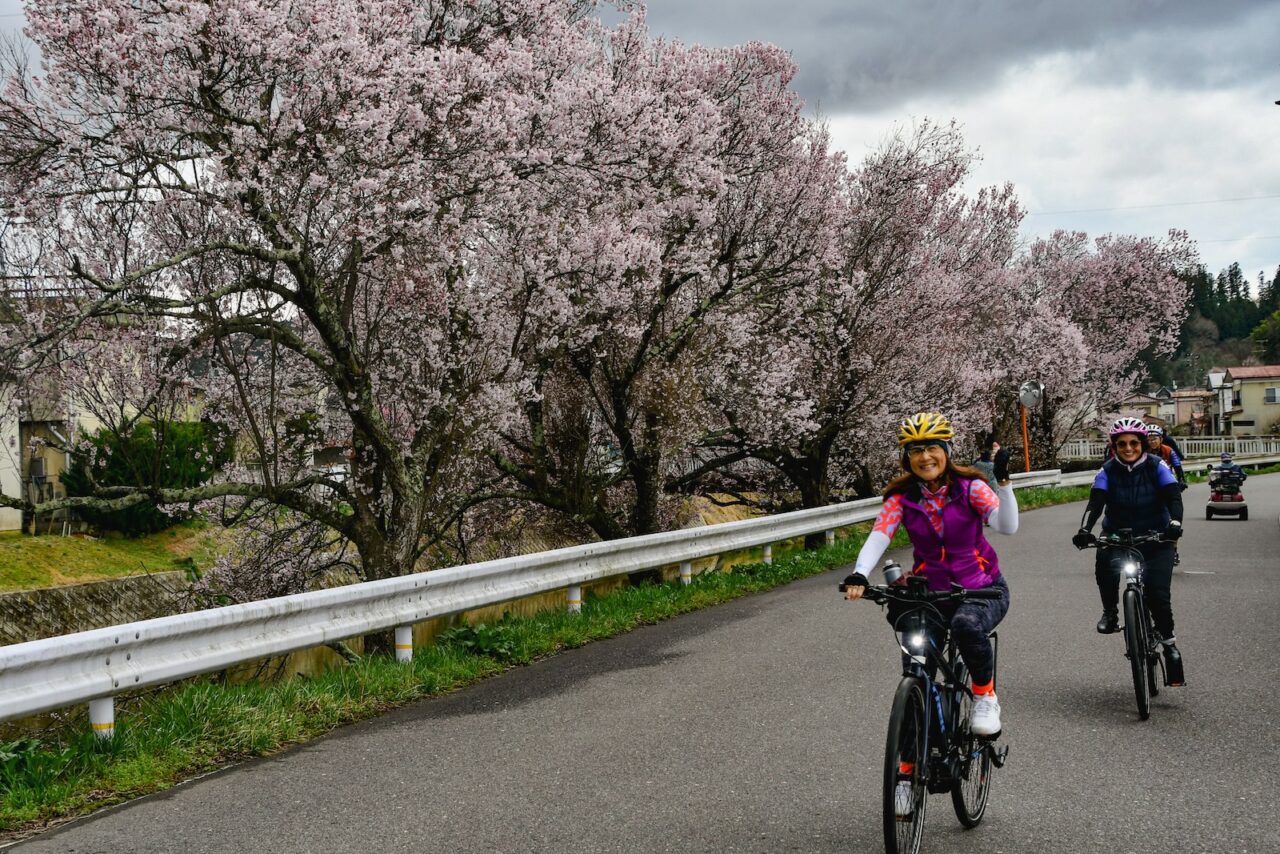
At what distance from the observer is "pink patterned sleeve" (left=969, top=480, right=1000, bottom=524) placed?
4930 mm

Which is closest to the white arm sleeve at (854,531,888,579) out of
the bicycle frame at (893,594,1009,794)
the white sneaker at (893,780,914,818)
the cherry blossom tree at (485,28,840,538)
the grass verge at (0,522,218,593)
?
the bicycle frame at (893,594,1009,794)

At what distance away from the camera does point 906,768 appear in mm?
4250

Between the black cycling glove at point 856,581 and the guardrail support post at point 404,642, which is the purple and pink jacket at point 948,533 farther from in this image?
the guardrail support post at point 404,642

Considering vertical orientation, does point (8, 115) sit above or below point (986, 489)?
above

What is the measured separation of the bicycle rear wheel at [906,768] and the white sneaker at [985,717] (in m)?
0.48

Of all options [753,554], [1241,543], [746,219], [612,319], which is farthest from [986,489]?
[753,554]

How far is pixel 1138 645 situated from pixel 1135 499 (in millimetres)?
1188

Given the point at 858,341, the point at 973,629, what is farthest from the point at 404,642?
the point at 858,341

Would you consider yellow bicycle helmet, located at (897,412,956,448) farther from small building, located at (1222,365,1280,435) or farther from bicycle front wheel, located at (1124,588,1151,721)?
small building, located at (1222,365,1280,435)

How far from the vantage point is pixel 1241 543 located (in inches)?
738

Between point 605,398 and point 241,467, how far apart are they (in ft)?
17.5

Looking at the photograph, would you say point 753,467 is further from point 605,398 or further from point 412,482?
point 412,482

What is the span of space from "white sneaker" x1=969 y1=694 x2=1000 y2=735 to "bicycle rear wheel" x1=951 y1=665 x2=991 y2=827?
51 mm

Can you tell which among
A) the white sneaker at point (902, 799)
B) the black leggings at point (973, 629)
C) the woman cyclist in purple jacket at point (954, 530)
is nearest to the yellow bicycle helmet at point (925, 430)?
the woman cyclist in purple jacket at point (954, 530)
